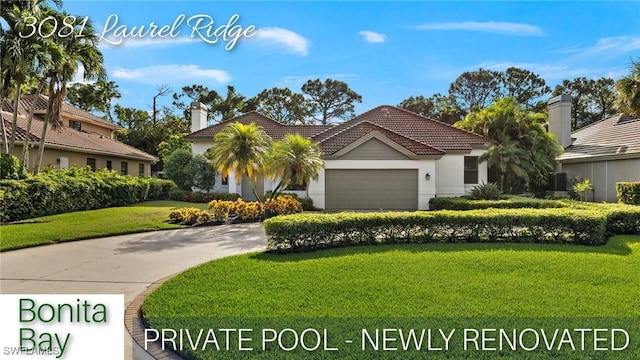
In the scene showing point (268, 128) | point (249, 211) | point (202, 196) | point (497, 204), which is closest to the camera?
point (497, 204)

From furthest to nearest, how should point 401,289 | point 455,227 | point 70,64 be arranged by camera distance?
point 70,64, point 455,227, point 401,289

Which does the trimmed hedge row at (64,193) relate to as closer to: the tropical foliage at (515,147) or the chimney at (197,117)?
the chimney at (197,117)

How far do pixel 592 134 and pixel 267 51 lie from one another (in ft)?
75.5

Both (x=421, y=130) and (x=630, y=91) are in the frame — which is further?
(x=421, y=130)

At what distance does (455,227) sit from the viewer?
365 inches

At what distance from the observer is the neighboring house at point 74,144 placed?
19469mm

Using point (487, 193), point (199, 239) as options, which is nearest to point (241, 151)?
point (199, 239)

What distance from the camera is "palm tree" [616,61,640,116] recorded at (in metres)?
15.4

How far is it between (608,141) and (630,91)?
6.80 m

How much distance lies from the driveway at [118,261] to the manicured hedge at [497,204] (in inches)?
329

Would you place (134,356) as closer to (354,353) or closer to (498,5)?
(354,353)

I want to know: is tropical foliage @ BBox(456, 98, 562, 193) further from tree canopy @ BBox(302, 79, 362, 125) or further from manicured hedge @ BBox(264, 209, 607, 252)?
tree canopy @ BBox(302, 79, 362, 125)

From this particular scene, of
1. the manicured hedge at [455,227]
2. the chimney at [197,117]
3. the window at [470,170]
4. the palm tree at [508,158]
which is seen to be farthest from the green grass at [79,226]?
the palm tree at [508,158]

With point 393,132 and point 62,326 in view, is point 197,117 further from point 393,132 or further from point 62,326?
point 62,326
